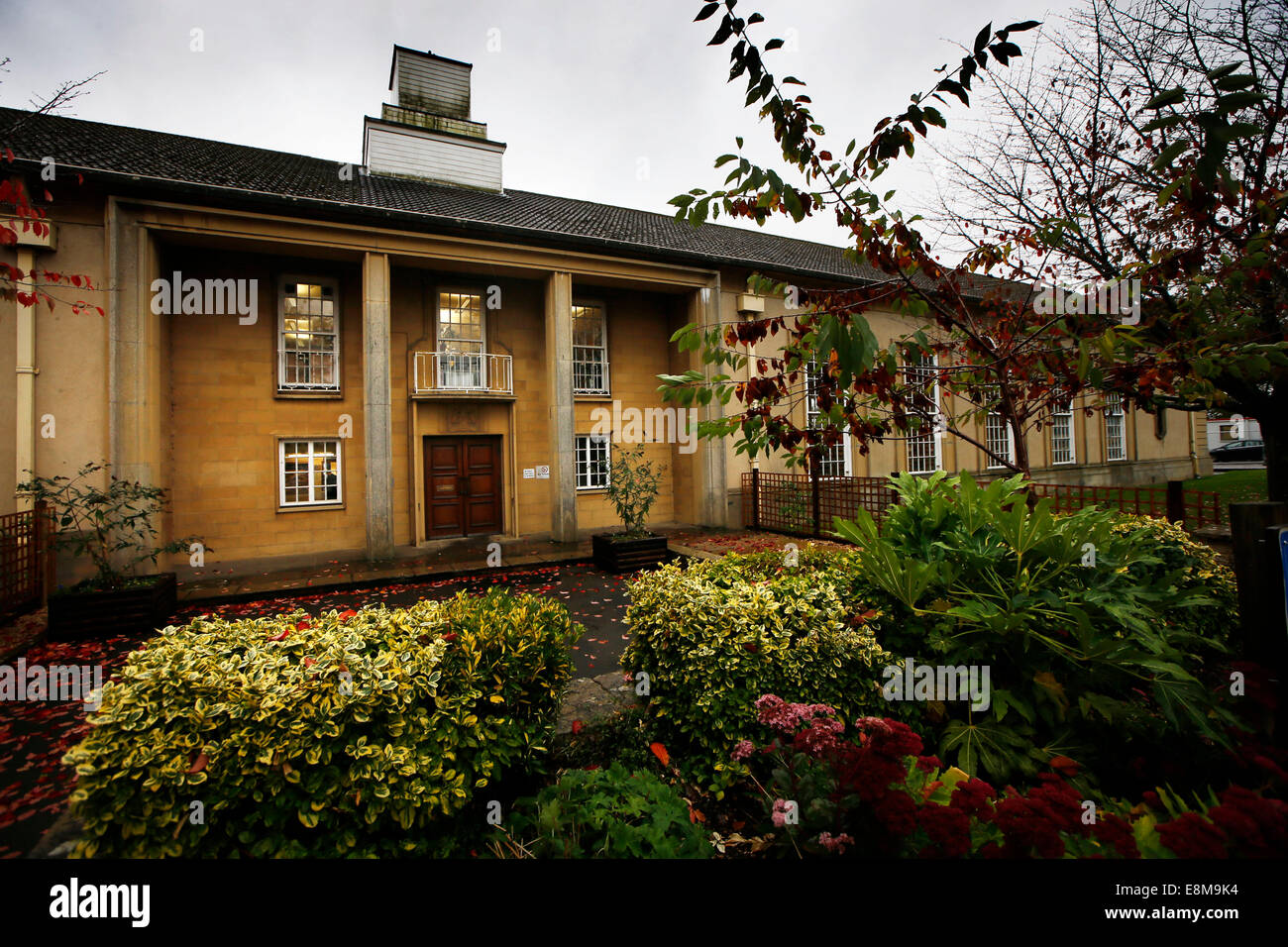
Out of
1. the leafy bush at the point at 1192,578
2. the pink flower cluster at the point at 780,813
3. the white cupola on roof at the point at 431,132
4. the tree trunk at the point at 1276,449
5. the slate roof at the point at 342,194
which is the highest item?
the white cupola on roof at the point at 431,132

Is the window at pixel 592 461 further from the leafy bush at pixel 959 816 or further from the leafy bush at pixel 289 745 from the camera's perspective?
the leafy bush at pixel 959 816

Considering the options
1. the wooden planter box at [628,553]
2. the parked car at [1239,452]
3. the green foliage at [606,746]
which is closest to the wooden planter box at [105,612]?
the wooden planter box at [628,553]

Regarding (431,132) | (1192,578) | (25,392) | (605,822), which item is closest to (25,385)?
(25,392)

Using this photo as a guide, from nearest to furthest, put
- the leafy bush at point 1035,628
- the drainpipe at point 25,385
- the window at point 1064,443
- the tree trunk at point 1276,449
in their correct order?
A: the leafy bush at point 1035,628 → the tree trunk at point 1276,449 → the drainpipe at point 25,385 → the window at point 1064,443

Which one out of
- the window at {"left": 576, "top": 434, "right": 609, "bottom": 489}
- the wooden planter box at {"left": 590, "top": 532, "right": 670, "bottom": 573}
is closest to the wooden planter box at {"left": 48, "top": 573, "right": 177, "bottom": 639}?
the wooden planter box at {"left": 590, "top": 532, "right": 670, "bottom": 573}

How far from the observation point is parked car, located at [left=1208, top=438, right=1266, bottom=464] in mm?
33875

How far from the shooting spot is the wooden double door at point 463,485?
1362cm

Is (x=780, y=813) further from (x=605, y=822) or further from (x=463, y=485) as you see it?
(x=463, y=485)

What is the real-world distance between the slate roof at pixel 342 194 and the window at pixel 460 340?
2.05 metres

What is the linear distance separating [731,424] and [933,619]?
6.57 ft

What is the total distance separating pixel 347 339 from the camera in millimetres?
12758

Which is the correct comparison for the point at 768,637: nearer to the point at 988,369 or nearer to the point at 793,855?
the point at 793,855

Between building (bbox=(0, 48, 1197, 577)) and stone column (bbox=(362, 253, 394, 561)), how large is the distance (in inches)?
1.6
